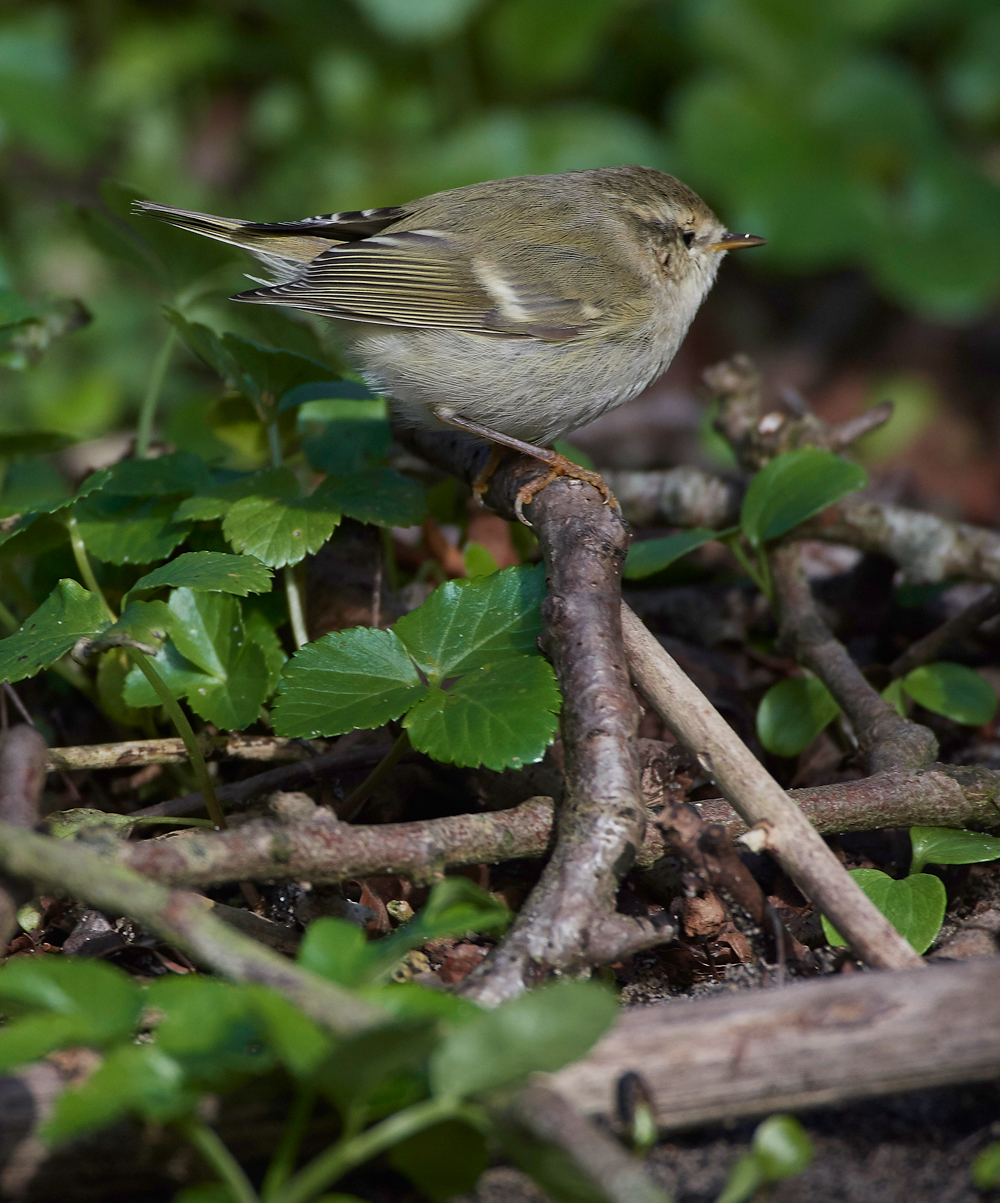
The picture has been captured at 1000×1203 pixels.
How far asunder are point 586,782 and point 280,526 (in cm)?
90

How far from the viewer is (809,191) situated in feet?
18.6

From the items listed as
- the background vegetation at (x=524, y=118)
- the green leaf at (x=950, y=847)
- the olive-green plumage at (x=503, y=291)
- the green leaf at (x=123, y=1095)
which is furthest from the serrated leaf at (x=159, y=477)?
the background vegetation at (x=524, y=118)

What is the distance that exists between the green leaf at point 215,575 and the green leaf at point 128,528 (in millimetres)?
279

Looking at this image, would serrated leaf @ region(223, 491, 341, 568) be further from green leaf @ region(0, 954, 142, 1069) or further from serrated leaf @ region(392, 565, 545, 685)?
green leaf @ region(0, 954, 142, 1069)

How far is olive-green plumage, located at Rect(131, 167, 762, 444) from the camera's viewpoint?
270 centimetres

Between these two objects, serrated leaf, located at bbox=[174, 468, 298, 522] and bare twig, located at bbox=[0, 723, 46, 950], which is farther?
serrated leaf, located at bbox=[174, 468, 298, 522]

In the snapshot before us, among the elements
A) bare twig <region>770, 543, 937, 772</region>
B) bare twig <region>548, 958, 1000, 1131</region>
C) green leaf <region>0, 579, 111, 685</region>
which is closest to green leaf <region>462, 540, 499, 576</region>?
bare twig <region>770, 543, 937, 772</region>

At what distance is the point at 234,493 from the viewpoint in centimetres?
224

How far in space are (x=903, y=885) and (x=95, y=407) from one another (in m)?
4.16

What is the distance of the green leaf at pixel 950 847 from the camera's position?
173cm

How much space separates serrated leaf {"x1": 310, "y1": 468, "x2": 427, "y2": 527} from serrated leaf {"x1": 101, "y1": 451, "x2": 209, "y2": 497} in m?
0.29

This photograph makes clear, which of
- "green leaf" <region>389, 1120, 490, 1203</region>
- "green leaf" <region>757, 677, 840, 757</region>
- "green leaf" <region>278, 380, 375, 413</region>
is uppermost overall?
"green leaf" <region>278, 380, 375, 413</region>

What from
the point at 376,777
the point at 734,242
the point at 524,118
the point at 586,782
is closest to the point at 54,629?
the point at 376,777

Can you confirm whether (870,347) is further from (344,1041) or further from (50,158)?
(344,1041)
